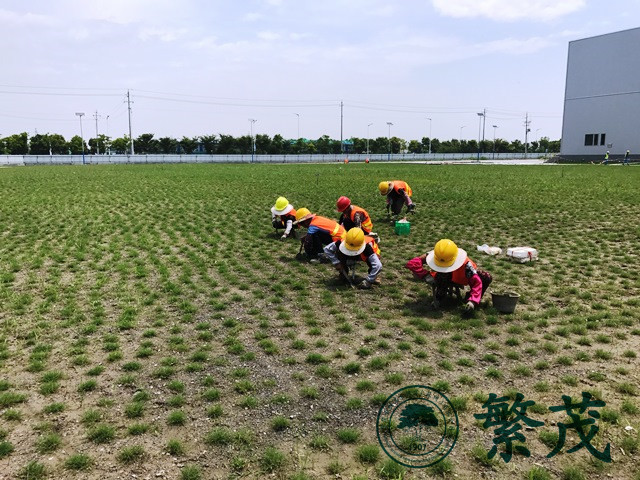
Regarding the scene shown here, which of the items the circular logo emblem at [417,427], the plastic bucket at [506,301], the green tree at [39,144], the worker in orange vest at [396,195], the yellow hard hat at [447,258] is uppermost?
the green tree at [39,144]

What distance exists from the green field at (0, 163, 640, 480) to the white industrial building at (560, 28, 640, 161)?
54.1 meters

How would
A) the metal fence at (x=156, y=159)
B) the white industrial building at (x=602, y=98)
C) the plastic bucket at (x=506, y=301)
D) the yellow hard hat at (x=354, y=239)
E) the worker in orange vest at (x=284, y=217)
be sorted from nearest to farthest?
A: 1. the plastic bucket at (x=506, y=301)
2. the yellow hard hat at (x=354, y=239)
3. the worker in orange vest at (x=284, y=217)
4. the white industrial building at (x=602, y=98)
5. the metal fence at (x=156, y=159)

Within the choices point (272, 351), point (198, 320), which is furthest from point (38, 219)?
point (272, 351)

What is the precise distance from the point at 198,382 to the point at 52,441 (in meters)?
1.37

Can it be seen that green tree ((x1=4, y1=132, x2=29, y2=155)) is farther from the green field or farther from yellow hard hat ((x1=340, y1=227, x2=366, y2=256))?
yellow hard hat ((x1=340, y1=227, x2=366, y2=256))

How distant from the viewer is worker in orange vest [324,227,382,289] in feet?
24.1

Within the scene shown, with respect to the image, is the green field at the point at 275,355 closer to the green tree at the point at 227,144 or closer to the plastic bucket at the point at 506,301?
the plastic bucket at the point at 506,301

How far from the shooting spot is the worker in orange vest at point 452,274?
6301mm

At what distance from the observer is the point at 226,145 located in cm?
8869

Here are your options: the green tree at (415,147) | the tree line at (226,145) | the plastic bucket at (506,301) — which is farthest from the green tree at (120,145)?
Answer: the plastic bucket at (506,301)

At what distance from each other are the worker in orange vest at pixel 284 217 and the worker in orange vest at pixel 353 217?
2084 millimetres

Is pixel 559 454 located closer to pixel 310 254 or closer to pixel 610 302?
pixel 610 302

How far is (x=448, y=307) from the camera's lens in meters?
6.77

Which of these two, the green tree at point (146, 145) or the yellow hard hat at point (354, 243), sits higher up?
the green tree at point (146, 145)
